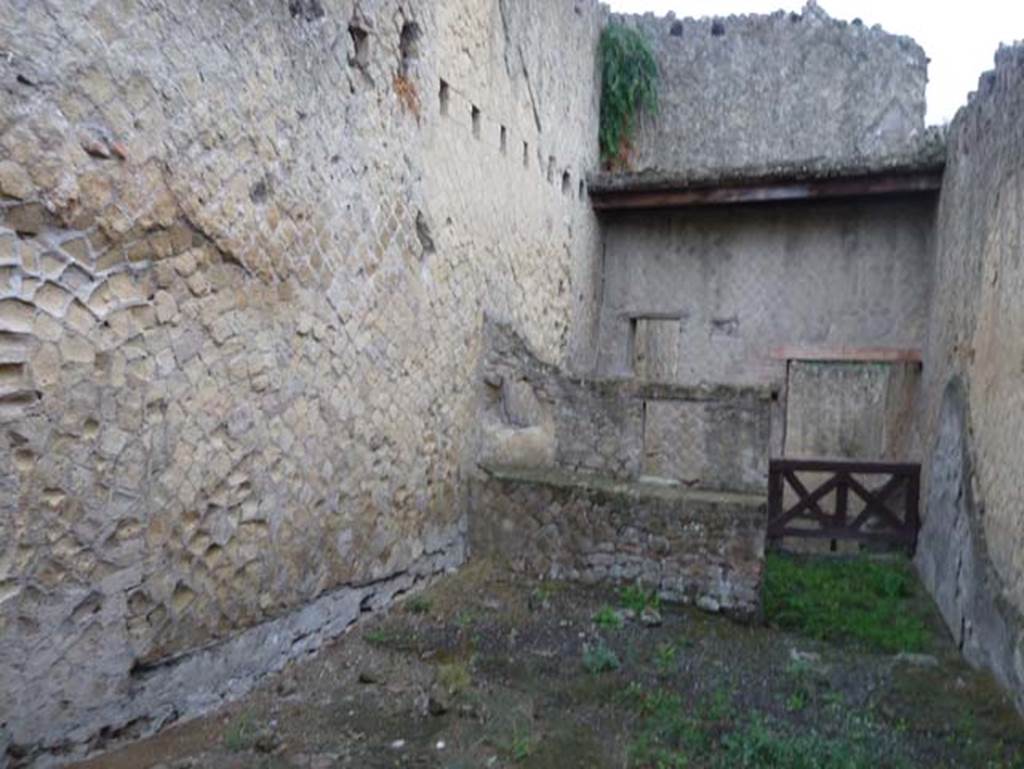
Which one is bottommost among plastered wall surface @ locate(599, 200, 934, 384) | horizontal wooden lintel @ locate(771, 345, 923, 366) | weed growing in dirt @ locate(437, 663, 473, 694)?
weed growing in dirt @ locate(437, 663, 473, 694)

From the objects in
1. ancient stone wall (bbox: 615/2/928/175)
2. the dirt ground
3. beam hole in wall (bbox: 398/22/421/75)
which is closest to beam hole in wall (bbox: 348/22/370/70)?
beam hole in wall (bbox: 398/22/421/75)

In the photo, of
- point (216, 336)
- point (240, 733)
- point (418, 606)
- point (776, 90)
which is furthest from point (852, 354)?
point (240, 733)

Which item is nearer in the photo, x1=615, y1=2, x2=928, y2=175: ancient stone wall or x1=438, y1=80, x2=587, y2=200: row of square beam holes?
x1=438, y1=80, x2=587, y2=200: row of square beam holes

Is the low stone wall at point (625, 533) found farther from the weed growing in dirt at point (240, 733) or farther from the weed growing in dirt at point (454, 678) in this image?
the weed growing in dirt at point (240, 733)

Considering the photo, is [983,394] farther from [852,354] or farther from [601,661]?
[852,354]

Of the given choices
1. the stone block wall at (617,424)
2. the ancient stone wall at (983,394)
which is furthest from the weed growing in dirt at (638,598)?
the ancient stone wall at (983,394)

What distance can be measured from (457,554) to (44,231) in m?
4.19

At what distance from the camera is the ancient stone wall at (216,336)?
9.57 feet

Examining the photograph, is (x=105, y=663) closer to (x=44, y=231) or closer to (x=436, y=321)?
(x=44, y=231)

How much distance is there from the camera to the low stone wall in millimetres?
5785

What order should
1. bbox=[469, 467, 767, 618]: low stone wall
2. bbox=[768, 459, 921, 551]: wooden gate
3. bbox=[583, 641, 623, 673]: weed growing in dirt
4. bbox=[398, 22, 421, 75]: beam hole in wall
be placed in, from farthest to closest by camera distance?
1. bbox=[768, 459, 921, 551]: wooden gate
2. bbox=[469, 467, 767, 618]: low stone wall
3. bbox=[398, 22, 421, 75]: beam hole in wall
4. bbox=[583, 641, 623, 673]: weed growing in dirt

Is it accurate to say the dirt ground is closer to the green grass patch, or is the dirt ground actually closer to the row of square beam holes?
Result: the green grass patch

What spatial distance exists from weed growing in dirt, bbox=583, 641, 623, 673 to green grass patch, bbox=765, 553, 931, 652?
5.57 feet

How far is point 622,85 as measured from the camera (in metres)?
10.4
